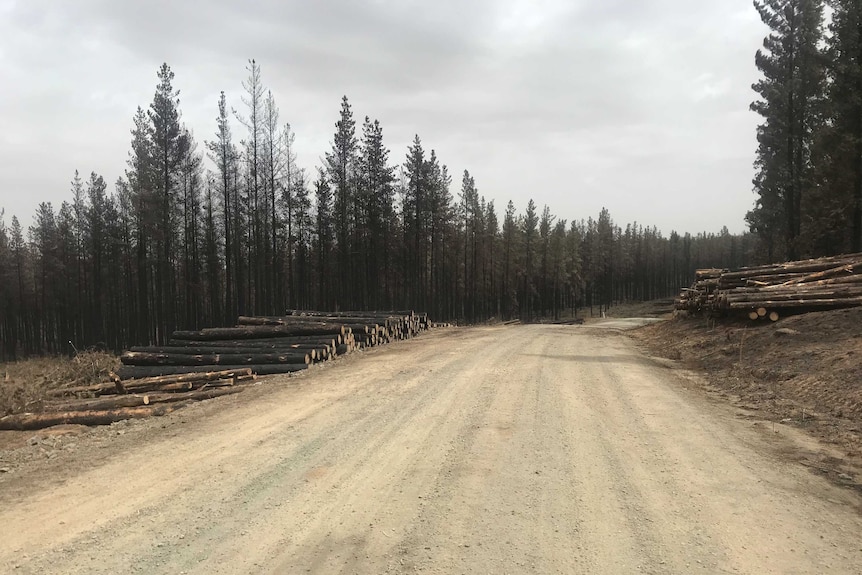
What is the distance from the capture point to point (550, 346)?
51.4ft

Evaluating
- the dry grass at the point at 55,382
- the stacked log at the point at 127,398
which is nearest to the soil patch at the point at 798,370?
the stacked log at the point at 127,398

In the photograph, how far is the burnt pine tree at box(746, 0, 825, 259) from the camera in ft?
83.9

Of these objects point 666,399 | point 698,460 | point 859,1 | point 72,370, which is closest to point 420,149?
point 859,1

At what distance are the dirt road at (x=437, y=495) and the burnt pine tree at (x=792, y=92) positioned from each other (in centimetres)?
2518

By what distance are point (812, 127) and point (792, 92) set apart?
2.49 m

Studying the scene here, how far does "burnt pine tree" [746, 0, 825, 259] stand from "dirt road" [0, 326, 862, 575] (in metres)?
25.2

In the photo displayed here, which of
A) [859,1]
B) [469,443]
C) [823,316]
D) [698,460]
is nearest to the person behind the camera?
[698,460]

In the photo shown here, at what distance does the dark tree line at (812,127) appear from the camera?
68.7 feet

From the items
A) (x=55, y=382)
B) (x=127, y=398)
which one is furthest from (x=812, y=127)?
(x=55, y=382)

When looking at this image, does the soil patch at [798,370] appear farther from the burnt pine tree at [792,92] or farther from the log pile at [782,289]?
the burnt pine tree at [792,92]

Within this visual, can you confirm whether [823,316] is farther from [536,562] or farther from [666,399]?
[536,562]

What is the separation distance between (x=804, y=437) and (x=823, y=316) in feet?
24.2

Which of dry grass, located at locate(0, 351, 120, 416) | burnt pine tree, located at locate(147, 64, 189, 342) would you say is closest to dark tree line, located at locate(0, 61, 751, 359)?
burnt pine tree, located at locate(147, 64, 189, 342)

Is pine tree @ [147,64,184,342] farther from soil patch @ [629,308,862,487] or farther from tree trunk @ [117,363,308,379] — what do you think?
soil patch @ [629,308,862,487]
